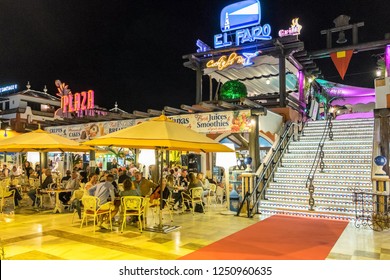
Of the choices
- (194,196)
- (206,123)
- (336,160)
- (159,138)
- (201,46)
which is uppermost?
(201,46)

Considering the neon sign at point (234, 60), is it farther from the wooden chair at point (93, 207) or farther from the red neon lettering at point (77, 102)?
the wooden chair at point (93, 207)

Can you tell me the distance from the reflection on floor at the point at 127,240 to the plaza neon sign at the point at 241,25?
398 inches

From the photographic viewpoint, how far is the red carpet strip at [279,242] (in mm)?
5754

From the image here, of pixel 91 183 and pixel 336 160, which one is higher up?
pixel 336 160

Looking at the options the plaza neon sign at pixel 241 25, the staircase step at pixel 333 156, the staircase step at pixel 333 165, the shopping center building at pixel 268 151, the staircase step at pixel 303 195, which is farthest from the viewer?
the plaza neon sign at pixel 241 25

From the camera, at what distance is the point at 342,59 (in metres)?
17.0

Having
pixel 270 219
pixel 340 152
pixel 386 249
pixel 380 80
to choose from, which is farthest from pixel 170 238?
pixel 380 80

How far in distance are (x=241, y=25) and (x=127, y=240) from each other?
1340cm

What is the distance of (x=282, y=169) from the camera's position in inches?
462

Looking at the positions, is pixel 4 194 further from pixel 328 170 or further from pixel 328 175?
pixel 328 170

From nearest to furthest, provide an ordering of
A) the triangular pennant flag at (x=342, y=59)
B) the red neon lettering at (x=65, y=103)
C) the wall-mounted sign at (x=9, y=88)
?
1. the triangular pennant flag at (x=342, y=59)
2. the red neon lettering at (x=65, y=103)
3. the wall-mounted sign at (x=9, y=88)

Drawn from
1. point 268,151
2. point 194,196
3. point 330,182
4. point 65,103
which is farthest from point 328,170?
point 65,103

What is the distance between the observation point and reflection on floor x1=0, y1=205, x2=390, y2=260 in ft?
19.2

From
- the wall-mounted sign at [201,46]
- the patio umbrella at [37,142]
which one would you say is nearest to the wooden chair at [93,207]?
the patio umbrella at [37,142]
